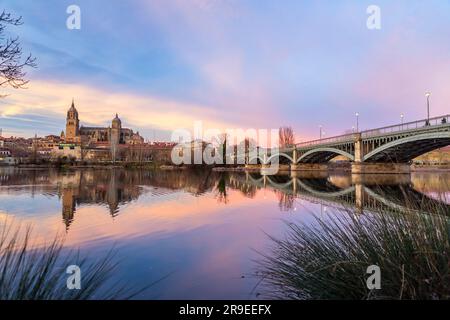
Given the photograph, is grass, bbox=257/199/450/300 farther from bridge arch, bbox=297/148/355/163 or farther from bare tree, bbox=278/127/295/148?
bare tree, bbox=278/127/295/148

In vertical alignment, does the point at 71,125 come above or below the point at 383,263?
above

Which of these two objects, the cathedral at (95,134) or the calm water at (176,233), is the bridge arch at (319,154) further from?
the cathedral at (95,134)

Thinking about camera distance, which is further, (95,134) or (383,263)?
(95,134)

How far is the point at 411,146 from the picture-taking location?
39188 millimetres

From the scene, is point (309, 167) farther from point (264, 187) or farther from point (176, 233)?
point (176, 233)

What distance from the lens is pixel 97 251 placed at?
24.3ft

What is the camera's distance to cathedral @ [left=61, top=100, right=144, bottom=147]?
156250mm

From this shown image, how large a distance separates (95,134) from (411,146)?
156 meters

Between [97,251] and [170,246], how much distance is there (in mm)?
1817

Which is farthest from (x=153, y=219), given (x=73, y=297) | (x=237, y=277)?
(x=73, y=297)

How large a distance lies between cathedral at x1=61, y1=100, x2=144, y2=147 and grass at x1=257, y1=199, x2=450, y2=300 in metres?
156

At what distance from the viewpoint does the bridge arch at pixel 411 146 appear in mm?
31719

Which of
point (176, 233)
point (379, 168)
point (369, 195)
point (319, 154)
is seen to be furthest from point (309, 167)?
point (176, 233)

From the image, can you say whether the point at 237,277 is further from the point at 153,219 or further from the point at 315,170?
the point at 315,170
